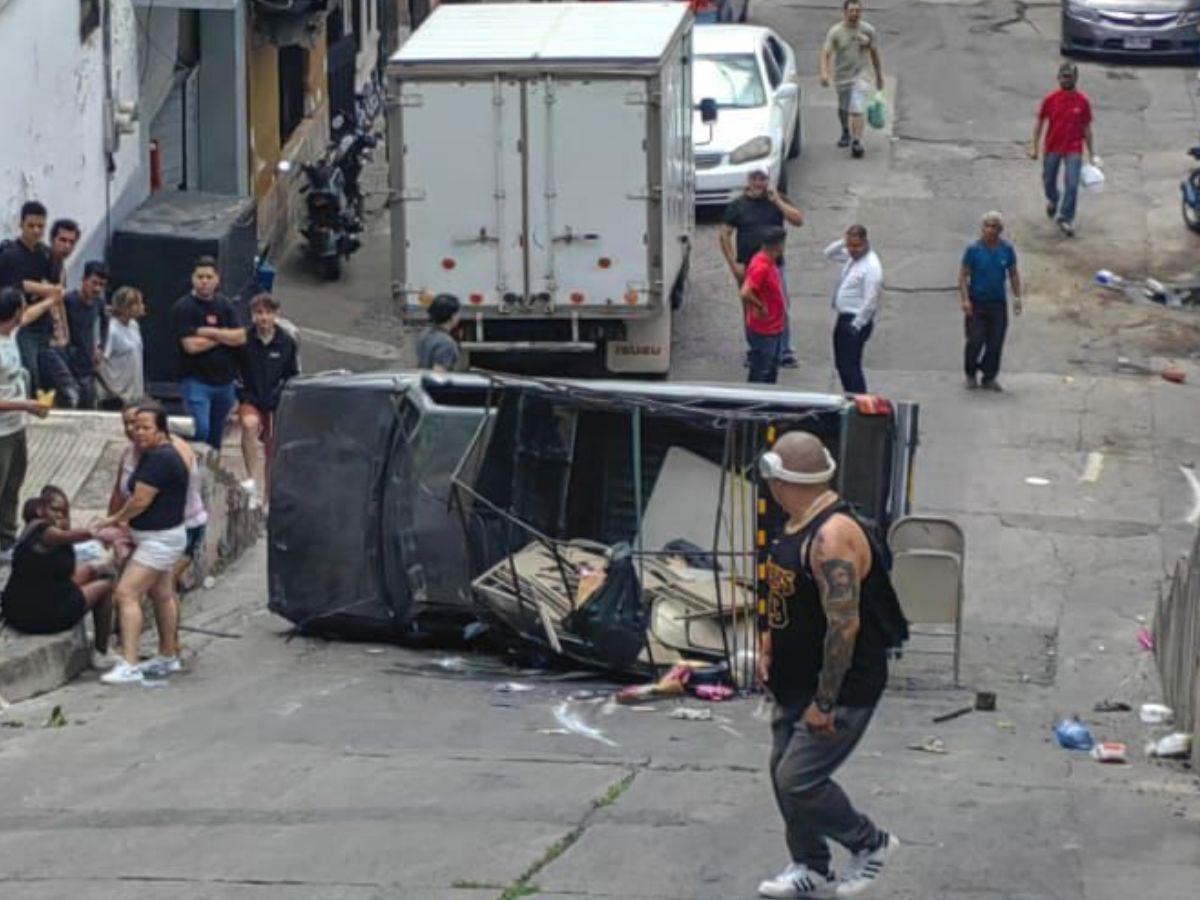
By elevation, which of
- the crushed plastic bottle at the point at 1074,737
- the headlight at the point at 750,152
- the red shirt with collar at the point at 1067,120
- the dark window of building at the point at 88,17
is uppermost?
the dark window of building at the point at 88,17

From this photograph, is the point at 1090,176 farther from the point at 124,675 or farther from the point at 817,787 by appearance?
the point at 817,787

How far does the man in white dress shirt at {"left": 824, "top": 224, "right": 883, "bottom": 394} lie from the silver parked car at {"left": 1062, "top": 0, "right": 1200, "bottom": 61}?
13.4 meters

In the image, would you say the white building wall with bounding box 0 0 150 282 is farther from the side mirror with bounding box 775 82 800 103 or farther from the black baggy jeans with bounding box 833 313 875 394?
the side mirror with bounding box 775 82 800 103

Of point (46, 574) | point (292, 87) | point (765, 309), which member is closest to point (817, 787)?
point (46, 574)

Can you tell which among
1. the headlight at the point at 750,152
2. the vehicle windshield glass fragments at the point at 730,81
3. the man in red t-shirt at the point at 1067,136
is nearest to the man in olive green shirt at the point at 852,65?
the vehicle windshield glass fragments at the point at 730,81

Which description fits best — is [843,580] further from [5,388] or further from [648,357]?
[648,357]

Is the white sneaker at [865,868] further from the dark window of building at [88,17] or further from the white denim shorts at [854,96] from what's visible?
the white denim shorts at [854,96]

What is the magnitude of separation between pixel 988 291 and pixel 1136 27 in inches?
508

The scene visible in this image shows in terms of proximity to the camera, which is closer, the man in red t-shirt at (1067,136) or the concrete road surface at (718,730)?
the concrete road surface at (718,730)

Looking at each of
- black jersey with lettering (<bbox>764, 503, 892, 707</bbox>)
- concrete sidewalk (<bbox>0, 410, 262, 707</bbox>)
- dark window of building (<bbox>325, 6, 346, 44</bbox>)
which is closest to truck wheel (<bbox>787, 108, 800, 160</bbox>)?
dark window of building (<bbox>325, 6, 346, 44</bbox>)

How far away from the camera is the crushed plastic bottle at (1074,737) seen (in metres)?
12.3

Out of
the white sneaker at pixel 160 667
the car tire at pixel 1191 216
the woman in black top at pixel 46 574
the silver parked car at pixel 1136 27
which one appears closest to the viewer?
the woman in black top at pixel 46 574

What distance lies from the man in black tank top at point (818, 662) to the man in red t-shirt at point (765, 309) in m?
11.3

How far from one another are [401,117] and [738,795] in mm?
10174
